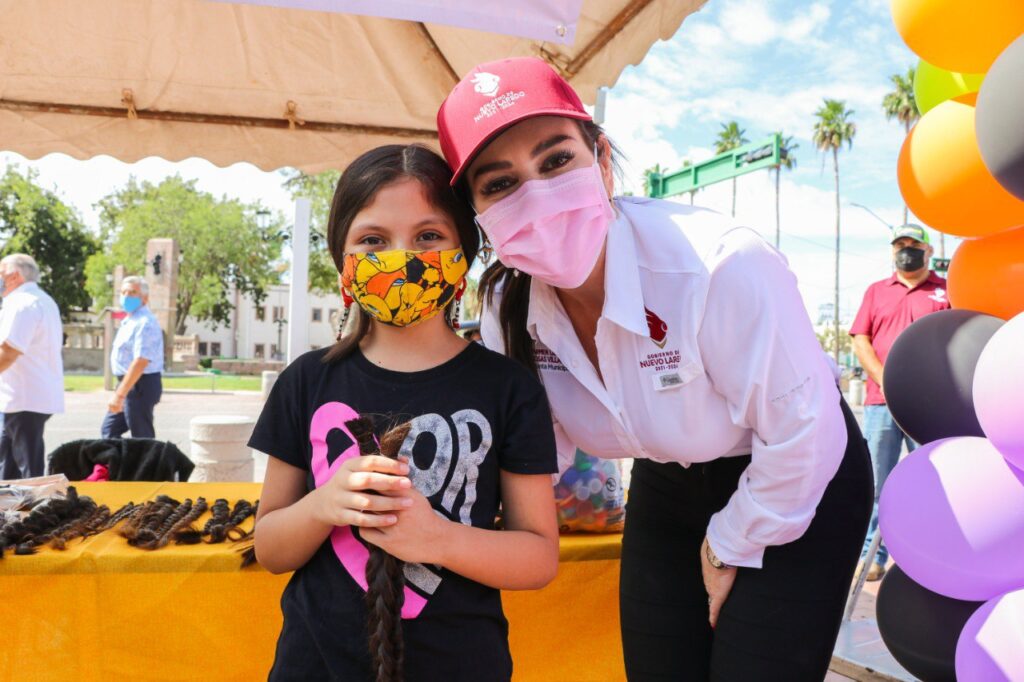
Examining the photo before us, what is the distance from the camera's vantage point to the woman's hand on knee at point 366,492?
114 centimetres

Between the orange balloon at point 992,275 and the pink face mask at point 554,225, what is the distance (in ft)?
3.43

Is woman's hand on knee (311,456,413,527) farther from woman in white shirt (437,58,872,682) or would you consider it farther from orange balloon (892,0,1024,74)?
orange balloon (892,0,1024,74)

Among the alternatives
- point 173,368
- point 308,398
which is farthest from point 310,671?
point 173,368

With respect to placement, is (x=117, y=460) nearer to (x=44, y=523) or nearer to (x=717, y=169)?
(x=44, y=523)

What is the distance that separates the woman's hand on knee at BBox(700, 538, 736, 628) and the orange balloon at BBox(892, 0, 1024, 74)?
1373 millimetres

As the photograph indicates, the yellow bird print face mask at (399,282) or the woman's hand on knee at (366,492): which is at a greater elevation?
the yellow bird print face mask at (399,282)

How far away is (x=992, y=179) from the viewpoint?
179cm

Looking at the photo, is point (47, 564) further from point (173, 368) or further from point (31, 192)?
point (31, 192)

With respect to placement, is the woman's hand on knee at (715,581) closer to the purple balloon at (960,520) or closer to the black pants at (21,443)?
the purple balloon at (960,520)

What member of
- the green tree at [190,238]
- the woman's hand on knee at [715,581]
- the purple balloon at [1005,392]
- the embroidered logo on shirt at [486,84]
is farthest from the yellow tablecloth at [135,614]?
the green tree at [190,238]

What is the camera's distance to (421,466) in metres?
1.39

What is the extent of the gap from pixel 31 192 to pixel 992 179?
3993cm

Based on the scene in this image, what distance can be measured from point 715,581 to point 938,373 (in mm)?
833

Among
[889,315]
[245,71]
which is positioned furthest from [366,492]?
[889,315]
